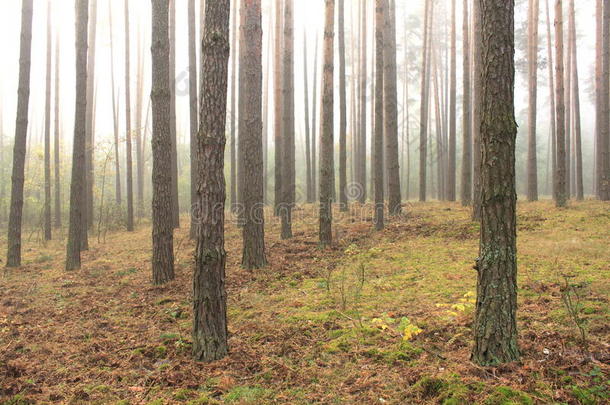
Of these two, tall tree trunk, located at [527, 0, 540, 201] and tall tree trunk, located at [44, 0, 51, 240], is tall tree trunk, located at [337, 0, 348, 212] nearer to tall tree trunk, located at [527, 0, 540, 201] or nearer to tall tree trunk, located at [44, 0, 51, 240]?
tall tree trunk, located at [527, 0, 540, 201]

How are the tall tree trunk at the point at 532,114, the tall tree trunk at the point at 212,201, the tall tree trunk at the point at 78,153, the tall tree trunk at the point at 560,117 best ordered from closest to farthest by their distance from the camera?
the tall tree trunk at the point at 212,201
the tall tree trunk at the point at 78,153
the tall tree trunk at the point at 560,117
the tall tree trunk at the point at 532,114

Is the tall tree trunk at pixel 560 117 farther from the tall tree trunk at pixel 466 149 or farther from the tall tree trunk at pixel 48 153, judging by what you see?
the tall tree trunk at pixel 48 153

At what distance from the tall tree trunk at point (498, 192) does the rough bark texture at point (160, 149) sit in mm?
5752

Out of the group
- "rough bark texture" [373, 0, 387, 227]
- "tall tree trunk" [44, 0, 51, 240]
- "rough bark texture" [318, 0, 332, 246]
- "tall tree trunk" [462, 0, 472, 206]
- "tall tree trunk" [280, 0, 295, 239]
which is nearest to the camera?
"rough bark texture" [318, 0, 332, 246]

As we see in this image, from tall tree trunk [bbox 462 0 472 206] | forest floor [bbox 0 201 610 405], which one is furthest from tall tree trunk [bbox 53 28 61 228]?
tall tree trunk [bbox 462 0 472 206]

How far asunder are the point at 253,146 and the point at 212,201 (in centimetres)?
426

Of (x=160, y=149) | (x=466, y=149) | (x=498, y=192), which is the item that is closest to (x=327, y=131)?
(x=160, y=149)

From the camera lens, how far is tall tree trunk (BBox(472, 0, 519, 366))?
334cm

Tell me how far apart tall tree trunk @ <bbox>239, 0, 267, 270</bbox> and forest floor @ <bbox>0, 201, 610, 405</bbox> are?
51 cm

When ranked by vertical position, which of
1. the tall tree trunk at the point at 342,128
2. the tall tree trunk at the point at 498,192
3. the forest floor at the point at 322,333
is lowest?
the forest floor at the point at 322,333

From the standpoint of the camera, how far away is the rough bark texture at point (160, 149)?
7.39 meters

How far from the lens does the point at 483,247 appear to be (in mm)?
3436

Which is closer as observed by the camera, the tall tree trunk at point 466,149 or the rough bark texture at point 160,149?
the rough bark texture at point 160,149

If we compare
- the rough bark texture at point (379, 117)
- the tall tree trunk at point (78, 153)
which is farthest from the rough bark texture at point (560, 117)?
the tall tree trunk at point (78, 153)
